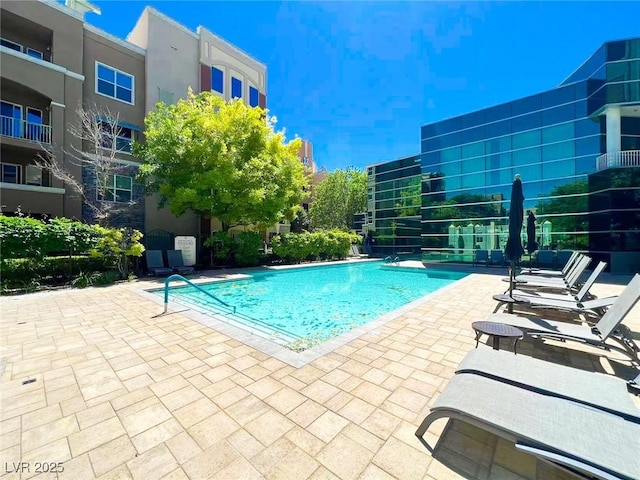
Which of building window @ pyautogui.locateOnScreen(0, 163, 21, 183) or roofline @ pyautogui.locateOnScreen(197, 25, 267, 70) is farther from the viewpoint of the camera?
roofline @ pyautogui.locateOnScreen(197, 25, 267, 70)

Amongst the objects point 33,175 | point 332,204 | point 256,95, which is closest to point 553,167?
point 332,204

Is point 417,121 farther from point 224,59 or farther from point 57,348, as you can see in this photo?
point 57,348

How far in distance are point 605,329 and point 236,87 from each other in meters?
24.1

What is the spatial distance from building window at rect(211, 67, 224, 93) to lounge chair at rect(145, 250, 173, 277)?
13546 millimetres

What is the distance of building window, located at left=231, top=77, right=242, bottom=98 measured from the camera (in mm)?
20906

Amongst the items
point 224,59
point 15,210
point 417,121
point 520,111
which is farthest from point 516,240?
point 224,59

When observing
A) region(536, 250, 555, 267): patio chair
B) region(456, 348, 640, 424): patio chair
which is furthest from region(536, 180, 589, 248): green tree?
region(456, 348, 640, 424): patio chair

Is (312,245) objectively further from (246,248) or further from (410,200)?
(410,200)

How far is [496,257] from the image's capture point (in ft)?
59.8

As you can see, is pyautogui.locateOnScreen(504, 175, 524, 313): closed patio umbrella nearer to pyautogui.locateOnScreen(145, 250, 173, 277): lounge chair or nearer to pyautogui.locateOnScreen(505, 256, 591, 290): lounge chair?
pyautogui.locateOnScreen(505, 256, 591, 290): lounge chair

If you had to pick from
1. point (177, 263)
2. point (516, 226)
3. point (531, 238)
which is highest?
point (516, 226)

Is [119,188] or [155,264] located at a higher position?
[119,188]

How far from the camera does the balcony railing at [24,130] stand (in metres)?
13.0

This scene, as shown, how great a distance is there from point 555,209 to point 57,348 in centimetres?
2294
